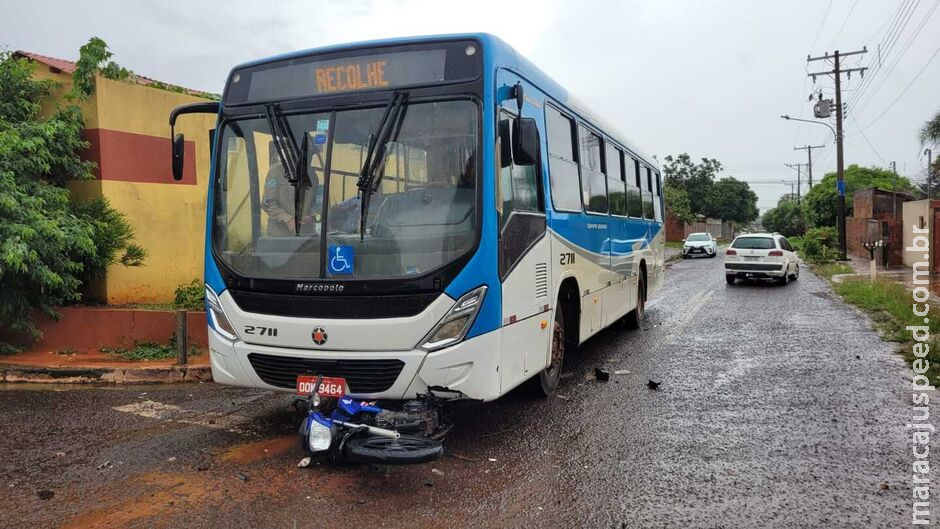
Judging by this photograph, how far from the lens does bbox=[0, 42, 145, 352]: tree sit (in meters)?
7.90

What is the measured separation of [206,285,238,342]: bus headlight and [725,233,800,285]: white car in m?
17.7

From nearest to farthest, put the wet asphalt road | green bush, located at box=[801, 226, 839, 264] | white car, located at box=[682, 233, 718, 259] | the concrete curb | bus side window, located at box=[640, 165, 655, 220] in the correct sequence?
1. the wet asphalt road
2. the concrete curb
3. bus side window, located at box=[640, 165, 655, 220]
4. green bush, located at box=[801, 226, 839, 264]
5. white car, located at box=[682, 233, 718, 259]

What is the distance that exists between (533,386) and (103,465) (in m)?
3.63

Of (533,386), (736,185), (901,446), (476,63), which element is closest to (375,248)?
(476,63)

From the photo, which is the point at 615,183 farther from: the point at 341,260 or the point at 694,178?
the point at 694,178

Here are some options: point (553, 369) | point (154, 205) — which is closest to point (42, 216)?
point (154, 205)

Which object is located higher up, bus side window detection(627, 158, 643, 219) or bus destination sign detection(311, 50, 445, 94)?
bus destination sign detection(311, 50, 445, 94)

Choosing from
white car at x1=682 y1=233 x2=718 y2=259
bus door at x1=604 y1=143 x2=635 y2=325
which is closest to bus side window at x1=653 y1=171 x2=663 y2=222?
bus door at x1=604 y1=143 x2=635 y2=325

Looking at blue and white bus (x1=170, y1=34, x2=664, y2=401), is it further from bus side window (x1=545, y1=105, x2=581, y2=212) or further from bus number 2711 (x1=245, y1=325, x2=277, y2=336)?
bus side window (x1=545, y1=105, x2=581, y2=212)

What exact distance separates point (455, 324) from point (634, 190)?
22.2 feet

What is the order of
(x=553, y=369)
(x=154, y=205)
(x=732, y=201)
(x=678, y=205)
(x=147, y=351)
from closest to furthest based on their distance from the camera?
(x=553, y=369) → (x=147, y=351) → (x=154, y=205) → (x=678, y=205) → (x=732, y=201)

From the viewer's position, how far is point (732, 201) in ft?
269

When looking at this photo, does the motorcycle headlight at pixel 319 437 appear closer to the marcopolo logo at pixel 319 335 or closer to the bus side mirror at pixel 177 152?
the marcopolo logo at pixel 319 335

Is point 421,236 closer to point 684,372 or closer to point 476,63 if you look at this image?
point 476,63
